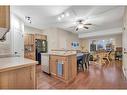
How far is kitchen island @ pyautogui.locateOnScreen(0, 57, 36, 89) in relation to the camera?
1.01 m

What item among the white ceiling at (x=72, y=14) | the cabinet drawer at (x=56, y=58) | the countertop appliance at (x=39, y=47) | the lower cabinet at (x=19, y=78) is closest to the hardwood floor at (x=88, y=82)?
the cabinet drawer at (x=56, y=58)

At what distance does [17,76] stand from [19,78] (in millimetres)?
36

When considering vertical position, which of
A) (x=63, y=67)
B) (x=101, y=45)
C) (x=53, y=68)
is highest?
(x=101, y=45)

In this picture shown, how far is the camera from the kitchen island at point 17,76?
101 cm

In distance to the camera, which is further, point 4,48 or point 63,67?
point 63,67

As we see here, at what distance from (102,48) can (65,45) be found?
267cm

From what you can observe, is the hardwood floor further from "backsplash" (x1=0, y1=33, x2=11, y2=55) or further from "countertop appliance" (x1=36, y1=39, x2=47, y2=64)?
"countertop appliance" (x1=36, y1=39, x2=47, y2=64)

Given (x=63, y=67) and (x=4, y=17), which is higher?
(x=4, y=17)

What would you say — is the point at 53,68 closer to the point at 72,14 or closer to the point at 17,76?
the point at 72,14

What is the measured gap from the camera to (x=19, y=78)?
115cm

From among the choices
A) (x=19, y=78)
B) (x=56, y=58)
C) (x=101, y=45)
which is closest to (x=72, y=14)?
(x=56, y=58)

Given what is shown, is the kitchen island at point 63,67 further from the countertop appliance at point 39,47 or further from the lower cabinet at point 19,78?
the countertop appliance at point 39,47
